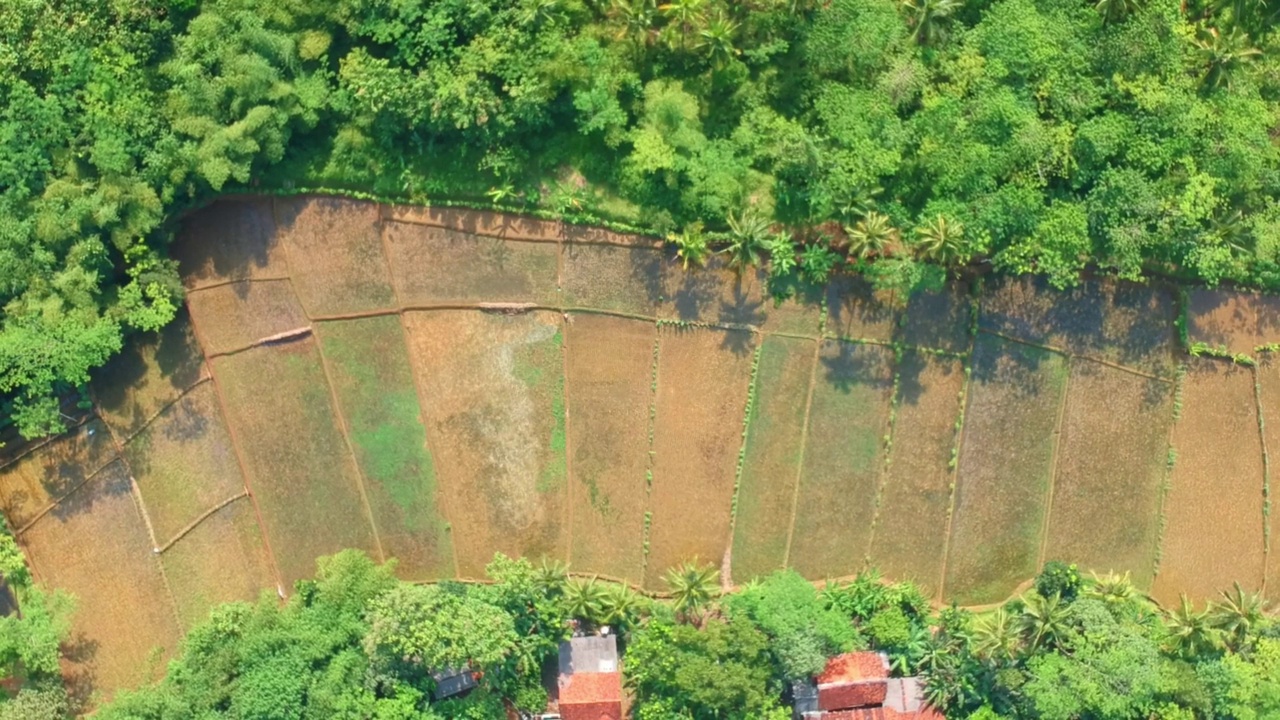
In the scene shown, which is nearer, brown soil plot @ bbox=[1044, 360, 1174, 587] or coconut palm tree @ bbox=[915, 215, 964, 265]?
coconut palm tree @ bbox=[915, 215, 964, 265]

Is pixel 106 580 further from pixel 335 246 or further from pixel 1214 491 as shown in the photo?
pixel 1214 491

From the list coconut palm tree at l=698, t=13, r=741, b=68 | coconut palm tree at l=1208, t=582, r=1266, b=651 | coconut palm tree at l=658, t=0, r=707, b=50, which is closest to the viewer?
coconut palm tree at l=658, t=0, r=707, b=50

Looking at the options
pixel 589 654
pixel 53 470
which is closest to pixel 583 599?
pixel 589 654

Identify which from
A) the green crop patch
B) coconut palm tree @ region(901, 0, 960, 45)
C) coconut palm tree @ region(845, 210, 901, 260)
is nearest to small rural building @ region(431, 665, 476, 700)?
the green crop patch

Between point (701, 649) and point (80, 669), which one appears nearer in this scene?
point (701, 649)

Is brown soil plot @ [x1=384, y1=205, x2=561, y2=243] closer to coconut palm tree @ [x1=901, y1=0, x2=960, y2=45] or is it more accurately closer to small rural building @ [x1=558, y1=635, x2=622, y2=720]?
coconut palm tree @ [x1=901, y1=0, x2=960, y2=45]

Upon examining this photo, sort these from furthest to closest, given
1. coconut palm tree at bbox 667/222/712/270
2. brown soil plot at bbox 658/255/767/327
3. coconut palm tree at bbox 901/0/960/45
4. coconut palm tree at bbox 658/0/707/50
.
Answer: brown soil plot at bbox 658/255/767/327, coconut palm tree at bbox 667/222/712/270, coconut palm tree at bbox 901/0/960/45, coconut palm tree at bbox 658/0/707/50
